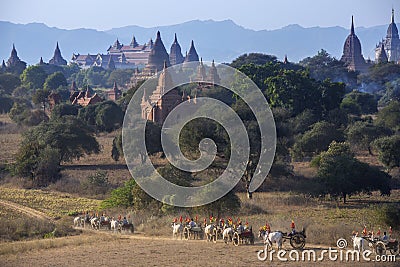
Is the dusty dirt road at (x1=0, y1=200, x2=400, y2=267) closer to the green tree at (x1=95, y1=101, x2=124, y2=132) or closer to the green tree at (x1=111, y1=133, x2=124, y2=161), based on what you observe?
the green tree at (x1=111, y1=133, x2=124, y2=161)

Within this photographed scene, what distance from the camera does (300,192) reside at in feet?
98.2

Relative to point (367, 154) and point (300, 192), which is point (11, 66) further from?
point (300, 192)

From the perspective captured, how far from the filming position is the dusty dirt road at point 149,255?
15.9 metres

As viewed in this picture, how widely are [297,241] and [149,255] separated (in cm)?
326

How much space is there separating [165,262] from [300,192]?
14.6 meters

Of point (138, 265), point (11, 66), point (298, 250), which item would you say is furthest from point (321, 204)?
point (11, 66)

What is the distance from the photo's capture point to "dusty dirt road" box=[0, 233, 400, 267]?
15.9 metres

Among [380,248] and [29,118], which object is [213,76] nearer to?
[29,118]

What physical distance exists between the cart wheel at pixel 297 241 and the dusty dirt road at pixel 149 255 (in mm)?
182

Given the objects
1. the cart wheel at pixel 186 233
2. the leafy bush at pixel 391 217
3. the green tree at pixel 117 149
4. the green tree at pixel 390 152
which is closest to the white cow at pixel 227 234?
the cart wheel at pixel 186 233

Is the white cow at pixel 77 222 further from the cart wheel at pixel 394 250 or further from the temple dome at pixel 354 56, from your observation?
the temple dome at pixel 354 56

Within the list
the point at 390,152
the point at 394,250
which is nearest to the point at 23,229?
the point at 394,250

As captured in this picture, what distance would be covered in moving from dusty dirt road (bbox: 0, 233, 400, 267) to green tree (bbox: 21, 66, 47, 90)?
248 ft

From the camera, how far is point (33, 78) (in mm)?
93000
